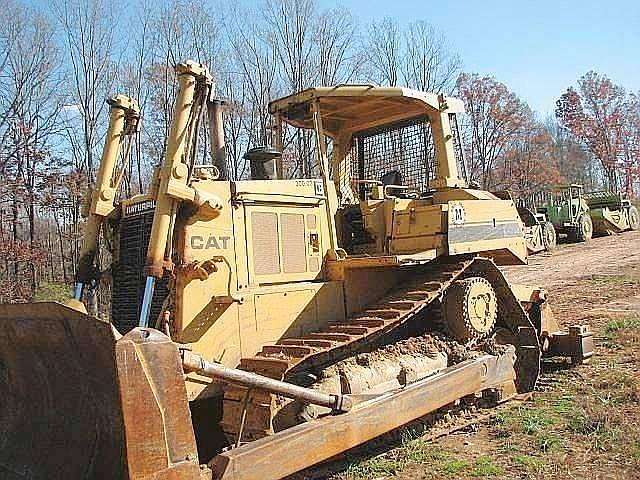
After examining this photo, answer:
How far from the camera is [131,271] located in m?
6.18

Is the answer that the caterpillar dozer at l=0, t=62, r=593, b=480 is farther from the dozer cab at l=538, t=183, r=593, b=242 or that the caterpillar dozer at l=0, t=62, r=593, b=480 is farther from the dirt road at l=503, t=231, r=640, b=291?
the dozer cab at l=538, t=183, r=593, b=242

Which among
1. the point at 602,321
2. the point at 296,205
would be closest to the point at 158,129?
the point at 602,321

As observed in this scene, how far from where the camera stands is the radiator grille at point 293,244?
20.5 ft

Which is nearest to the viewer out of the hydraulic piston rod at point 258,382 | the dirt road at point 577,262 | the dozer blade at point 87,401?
the dozer blade at point 87,401

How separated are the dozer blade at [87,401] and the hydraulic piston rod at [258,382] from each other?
248 millimetres

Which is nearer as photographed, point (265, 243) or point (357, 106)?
point (265, 243)

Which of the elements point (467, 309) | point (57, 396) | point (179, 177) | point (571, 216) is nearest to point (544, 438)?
point (467, 309)

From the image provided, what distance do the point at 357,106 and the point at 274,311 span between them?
2860 mm

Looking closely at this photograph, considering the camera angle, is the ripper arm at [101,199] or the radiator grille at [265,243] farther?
the ripper arm at [101,199]

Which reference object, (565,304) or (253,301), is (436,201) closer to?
(253,301)

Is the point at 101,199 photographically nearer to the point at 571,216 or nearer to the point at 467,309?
the point at 467,309

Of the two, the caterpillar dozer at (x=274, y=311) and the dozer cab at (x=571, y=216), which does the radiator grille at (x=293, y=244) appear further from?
the dozer cab at (x=571, y=216)

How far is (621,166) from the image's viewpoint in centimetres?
5072

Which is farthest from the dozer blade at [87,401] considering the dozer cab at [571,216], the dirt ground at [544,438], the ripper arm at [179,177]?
the dozer cab at [571,216]
